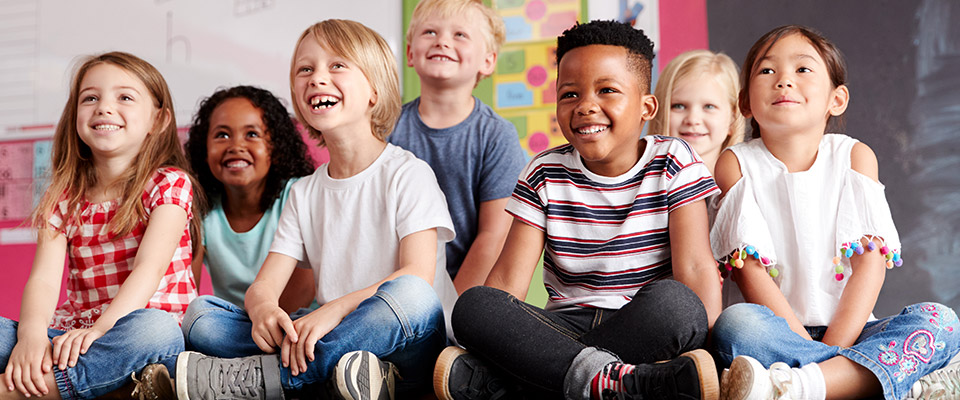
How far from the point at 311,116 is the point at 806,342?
0.87 m

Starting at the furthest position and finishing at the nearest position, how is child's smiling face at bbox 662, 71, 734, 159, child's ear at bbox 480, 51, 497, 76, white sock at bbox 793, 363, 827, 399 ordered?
child's ear at bbox 480, 51, 497, 76, child's smiling face at bbox 662, 71, 734, 159, white sock at bbox 793, 363, 827, 399

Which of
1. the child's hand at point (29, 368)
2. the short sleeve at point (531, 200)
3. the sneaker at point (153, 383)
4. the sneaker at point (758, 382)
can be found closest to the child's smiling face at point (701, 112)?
the short sleeve at point (531, 200)

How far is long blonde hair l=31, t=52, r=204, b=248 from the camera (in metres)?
1.39

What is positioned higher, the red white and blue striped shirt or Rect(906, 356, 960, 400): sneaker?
the red white and blue striped shirt

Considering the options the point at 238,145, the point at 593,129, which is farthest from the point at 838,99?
the point at 238,145

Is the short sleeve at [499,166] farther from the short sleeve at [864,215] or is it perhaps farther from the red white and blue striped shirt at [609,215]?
the short sleeve at [864,215]

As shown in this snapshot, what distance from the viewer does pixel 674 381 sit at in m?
0.89

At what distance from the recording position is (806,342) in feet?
3.42

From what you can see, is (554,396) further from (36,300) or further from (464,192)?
(36,300)

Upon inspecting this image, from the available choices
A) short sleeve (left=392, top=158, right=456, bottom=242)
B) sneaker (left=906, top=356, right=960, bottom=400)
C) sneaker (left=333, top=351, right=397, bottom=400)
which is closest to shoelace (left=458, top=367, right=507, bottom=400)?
sneaker (left=333, top=351, right=397, bottom=400)

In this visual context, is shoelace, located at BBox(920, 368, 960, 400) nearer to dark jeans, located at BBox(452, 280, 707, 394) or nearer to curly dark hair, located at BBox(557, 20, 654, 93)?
dark jeans, located at BBox(452, 280, 707, 394)

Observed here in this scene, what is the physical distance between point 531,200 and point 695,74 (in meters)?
0.62

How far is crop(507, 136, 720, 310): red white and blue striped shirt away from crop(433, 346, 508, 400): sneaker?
220 millimetres

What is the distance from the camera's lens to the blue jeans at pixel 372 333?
1.07 m
